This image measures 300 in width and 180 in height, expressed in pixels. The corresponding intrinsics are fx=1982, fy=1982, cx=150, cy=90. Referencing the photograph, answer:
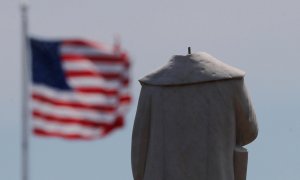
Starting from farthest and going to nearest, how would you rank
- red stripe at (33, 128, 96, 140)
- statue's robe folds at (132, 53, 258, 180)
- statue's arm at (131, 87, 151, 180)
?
red stripe at (33, 128, 96, 140), statue's arm at (131, 87, 151, 180), statue's robe folds at (132, 53, 258, 180)

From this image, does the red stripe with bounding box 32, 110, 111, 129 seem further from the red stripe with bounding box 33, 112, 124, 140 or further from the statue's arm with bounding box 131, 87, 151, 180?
the statue's arm with bounding box 131, 87, 151, 180

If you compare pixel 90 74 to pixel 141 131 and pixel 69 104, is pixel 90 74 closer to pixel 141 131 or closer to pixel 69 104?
pixel 69 104

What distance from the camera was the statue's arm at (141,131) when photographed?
20234 millimetres

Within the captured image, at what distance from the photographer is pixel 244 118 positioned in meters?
20.2

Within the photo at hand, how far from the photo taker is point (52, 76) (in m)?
27.5

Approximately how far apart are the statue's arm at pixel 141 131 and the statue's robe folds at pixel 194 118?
0.02 metres

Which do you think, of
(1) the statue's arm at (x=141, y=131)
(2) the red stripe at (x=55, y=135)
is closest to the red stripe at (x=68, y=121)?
(2) the red stripe at (x=55, y=135)

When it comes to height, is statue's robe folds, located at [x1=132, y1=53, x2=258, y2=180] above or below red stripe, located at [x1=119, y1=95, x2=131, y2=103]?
above

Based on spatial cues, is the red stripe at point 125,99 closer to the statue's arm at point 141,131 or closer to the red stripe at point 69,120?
the red stripe at point 69,120

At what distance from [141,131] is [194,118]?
1.95 feet

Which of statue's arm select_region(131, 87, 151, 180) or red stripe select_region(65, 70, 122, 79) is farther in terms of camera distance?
red stripe select_region(65, 70, 122, 79)

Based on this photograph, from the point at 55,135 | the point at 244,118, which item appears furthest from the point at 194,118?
the point at 55,135

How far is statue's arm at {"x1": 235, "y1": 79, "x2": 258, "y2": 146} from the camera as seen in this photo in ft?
66.0

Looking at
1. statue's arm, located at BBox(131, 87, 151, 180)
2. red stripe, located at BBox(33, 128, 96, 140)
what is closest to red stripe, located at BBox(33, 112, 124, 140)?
A: red stripe, located at BBox(33, 128, 96, 140)
